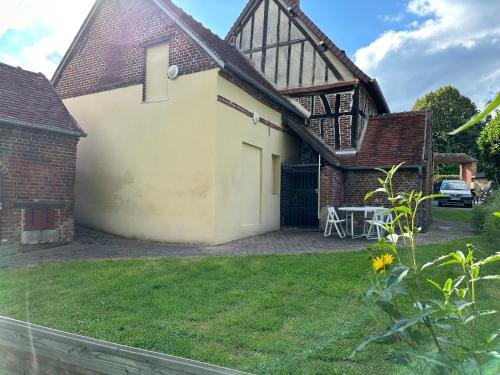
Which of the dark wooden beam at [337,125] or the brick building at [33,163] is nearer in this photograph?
the brick building at [33,163]

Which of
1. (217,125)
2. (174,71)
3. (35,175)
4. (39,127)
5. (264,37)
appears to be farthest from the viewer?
(264,37)

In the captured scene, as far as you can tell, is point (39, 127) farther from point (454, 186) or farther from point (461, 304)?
point (454, 186)

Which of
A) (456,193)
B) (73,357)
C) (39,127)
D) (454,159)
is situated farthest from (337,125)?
(454,159)

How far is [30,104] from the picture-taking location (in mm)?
9062

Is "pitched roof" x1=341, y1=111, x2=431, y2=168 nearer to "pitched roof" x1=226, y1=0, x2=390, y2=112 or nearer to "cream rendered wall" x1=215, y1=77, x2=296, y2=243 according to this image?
"pitched roof" x1=226, y1=0, x2=390, y2=112

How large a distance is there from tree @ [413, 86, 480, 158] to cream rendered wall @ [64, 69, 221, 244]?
3801 cm

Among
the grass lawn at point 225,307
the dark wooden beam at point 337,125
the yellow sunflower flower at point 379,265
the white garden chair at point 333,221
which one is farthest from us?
the dark wooden beam at point 337,125

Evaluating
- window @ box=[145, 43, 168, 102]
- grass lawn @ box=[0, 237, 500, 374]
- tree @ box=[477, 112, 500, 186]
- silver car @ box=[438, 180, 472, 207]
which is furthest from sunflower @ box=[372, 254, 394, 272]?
silver car @ box=[438, 180, 472, 207]

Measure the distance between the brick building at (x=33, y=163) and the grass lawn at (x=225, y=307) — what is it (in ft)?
7.72

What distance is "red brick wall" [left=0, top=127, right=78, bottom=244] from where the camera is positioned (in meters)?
7.99

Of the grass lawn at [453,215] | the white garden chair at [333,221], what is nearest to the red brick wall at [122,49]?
the white garden chair at [333,221]

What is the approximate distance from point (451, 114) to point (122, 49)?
130 feet

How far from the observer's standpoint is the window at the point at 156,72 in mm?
9773

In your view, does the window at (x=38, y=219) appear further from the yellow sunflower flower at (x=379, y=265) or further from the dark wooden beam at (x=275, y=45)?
the dark wooden beam at (x=275, y=45)
